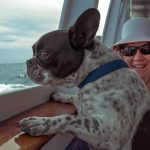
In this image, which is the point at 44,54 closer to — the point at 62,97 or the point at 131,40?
the point at 62,97

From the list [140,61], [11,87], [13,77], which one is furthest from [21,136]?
[140,61]

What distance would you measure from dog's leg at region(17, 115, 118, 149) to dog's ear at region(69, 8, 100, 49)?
0.37 m

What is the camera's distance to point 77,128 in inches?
56.1

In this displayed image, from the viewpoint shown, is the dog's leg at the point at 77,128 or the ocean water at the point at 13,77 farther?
the ocean water at the point at 13,77

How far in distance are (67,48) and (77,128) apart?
39 centimetres

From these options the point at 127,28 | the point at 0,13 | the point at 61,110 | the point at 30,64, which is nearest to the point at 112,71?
the point at 30,64

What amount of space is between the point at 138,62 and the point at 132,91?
0.91 metres

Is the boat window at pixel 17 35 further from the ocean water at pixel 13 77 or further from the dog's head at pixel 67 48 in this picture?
the dog's head at pixel 67 48

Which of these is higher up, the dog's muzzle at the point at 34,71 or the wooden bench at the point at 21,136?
the dog's muzzle at the point at 34,71

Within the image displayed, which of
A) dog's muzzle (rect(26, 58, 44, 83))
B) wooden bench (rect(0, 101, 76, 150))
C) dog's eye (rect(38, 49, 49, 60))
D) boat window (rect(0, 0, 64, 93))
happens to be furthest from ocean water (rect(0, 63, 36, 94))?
dog's eye (rect(38, 49, 49, 60))

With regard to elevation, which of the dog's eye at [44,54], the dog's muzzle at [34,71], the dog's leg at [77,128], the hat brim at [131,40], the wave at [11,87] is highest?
the hat brim at [131,40]

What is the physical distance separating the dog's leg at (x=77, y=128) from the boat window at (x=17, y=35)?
0.55 metres

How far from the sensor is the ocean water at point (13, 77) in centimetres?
213

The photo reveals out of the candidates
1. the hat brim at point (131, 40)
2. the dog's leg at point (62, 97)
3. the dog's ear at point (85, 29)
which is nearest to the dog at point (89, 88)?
the dog's ear at point (85, 29)
